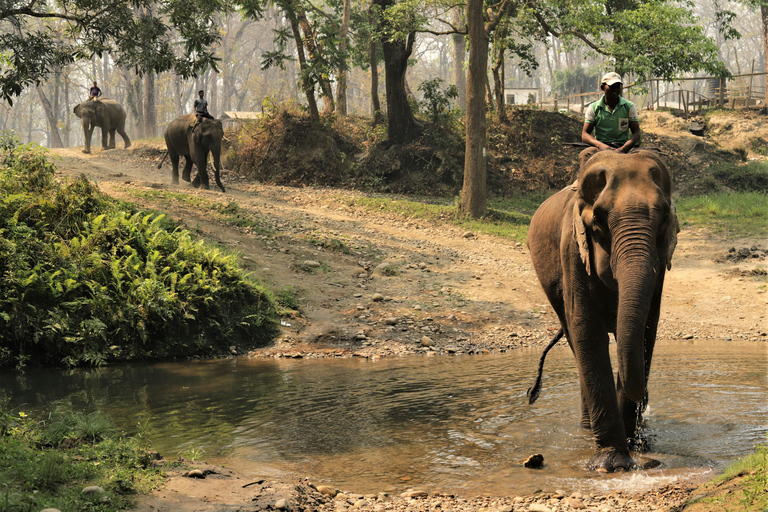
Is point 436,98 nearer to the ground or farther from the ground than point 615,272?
farther from the ground

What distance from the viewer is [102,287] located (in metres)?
11.2

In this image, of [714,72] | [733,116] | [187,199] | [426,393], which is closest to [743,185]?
[714,72]

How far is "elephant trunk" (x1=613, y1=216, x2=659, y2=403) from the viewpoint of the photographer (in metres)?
4.77

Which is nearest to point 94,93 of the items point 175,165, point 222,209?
point 175,165

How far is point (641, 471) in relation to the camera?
5.79 m

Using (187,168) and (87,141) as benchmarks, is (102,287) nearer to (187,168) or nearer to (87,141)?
(187,168)

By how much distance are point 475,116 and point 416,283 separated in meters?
7.20

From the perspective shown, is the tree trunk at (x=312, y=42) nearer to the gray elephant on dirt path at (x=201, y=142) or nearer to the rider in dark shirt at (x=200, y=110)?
the gray elephant on dirt path at (x=201, y=142)

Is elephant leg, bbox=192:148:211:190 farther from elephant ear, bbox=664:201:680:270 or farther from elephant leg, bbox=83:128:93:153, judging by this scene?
elephant ear, bbox=664:201:680:270

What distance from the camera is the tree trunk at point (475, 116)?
19.7 m

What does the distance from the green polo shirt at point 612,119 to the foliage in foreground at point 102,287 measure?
23.0ft

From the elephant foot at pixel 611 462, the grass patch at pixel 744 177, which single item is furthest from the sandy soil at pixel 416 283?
the grass patch at pixel 744 177

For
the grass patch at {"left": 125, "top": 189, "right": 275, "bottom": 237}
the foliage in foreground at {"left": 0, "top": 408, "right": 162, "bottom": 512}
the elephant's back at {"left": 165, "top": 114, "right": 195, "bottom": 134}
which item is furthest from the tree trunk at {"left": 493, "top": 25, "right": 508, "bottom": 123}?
the foliage in foreground at {"left": 0, "top": 408, "right": 162, "bottom": 512}

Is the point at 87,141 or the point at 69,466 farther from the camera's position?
the point at 87,141
